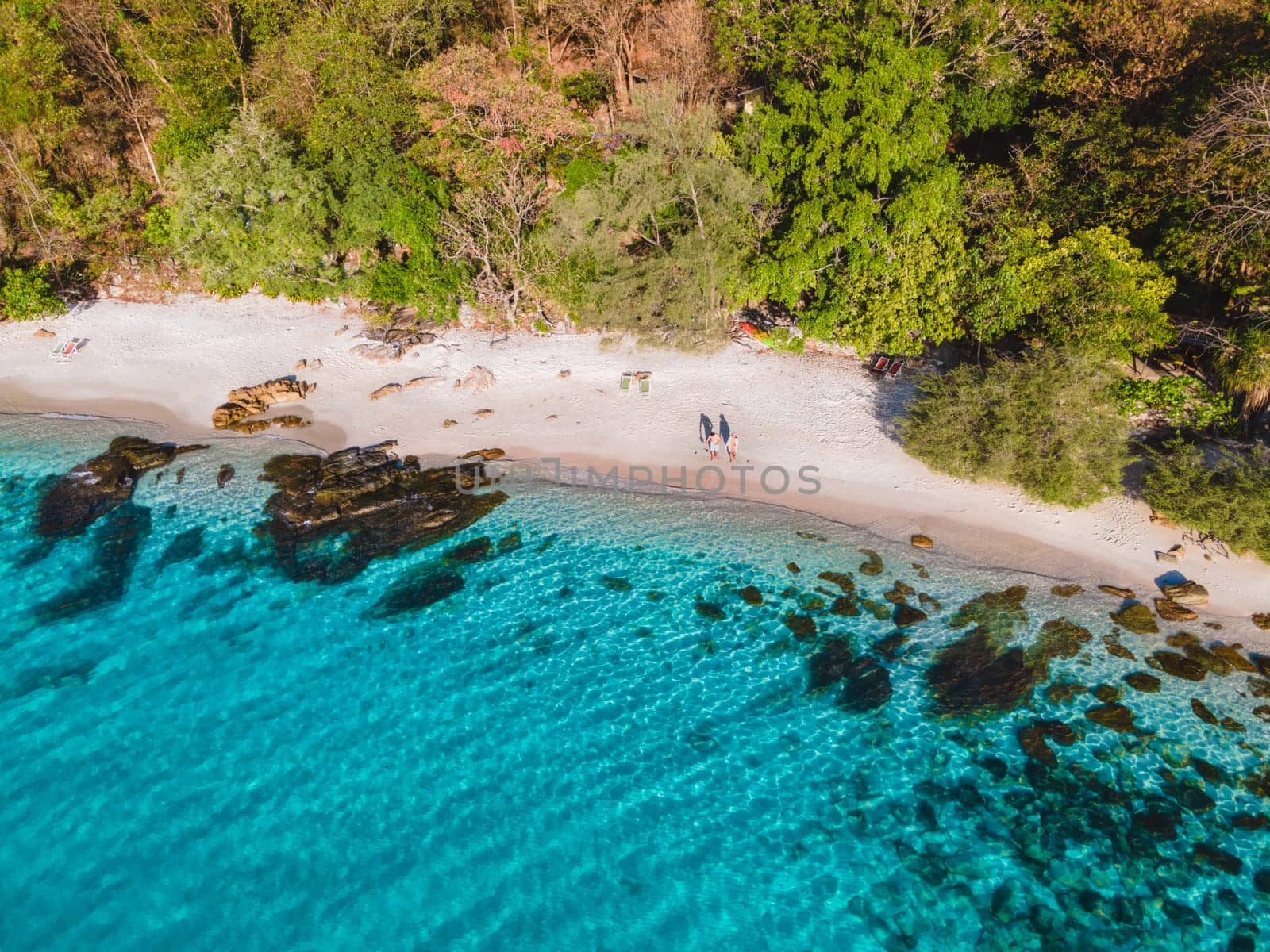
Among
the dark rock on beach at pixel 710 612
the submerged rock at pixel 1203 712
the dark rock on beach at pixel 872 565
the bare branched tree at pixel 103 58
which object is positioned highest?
the bare branched tree at pixel 103 58

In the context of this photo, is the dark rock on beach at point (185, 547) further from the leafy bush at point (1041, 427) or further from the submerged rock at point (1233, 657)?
the submerged rock at point (1233, 657)

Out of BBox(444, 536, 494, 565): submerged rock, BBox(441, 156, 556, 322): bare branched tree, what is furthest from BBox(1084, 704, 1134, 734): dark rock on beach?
BBox(441, 156, 556, 322): bare branched tree

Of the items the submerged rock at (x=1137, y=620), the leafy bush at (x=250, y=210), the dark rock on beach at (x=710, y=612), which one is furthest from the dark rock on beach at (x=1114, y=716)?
the leafy bush at (x=250, y=210)

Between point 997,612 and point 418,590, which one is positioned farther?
point 418,590

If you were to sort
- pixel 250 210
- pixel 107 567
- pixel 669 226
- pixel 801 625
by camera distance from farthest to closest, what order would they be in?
pixel 250 210, pixel 669 226, pixel 107 567, pixel 801 625

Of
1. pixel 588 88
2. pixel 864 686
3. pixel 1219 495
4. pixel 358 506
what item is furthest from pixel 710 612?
pixel 588 88

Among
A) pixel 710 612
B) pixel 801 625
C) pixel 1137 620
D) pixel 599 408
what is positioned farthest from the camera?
pixel 599 408

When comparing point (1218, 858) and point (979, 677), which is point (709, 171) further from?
point (1218, 858)

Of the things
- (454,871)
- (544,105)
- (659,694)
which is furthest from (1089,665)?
(544,105)
